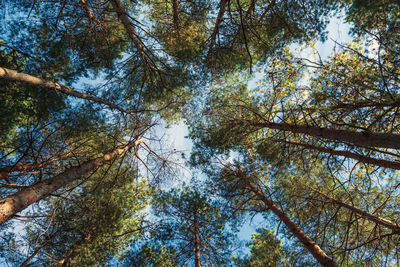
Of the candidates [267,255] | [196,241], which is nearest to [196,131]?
[196,241]

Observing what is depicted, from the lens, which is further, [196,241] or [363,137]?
[196,241]

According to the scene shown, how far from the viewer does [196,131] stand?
734cm

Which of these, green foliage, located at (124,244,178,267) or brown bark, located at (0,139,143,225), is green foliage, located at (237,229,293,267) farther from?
brown bark, located at (0,139,143,225)

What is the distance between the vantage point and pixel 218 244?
20.7 feet

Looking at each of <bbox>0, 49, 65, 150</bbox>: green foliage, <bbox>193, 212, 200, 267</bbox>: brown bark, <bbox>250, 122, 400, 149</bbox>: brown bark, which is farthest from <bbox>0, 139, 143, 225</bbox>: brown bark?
<bbox>250, 122, 400, 149</bbox>: brown bark

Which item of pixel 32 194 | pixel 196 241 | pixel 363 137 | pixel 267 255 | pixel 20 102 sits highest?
pixel 20 102

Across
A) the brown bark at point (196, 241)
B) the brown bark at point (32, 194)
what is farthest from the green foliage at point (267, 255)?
the brown bark at point (32, 194)

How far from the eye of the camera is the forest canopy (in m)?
4.28

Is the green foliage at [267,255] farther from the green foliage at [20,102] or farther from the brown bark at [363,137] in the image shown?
the green foliage at [20,102]

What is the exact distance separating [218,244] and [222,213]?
1053 mm

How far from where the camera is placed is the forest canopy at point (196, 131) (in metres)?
4.28

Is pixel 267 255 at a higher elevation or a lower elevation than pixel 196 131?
lower

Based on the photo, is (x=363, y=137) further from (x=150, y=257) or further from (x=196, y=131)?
(x=150, y=257)

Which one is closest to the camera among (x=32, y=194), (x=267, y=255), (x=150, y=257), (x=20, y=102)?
(x=32, y=194)
